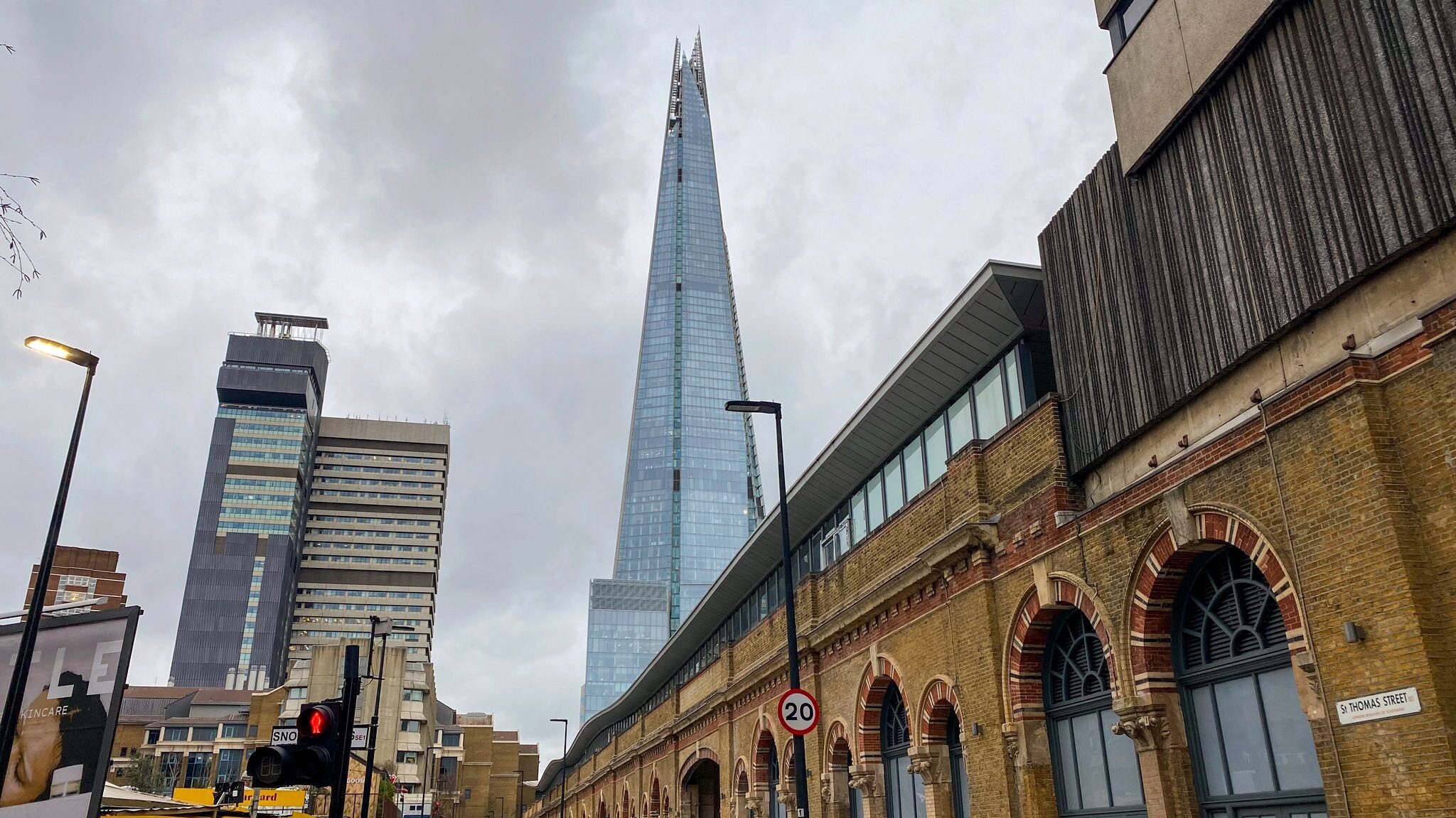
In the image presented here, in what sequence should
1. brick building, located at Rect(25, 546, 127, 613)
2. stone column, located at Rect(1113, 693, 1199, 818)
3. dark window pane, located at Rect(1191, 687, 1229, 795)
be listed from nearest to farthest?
dark window pane, located at Rect(1191, 687, 1229, 795) < stone column, located at Rect(1113, 693, 1199, 818) < brick building, located at Rect(25, 546, 127, 613)

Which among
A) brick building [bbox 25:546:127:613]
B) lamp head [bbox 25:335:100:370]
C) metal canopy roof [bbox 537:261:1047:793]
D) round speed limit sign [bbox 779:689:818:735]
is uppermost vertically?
brick building [bbox 25:546:127:613]

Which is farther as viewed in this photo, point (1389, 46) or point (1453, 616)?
point (1389, 46)

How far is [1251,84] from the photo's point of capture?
11211 millimetres

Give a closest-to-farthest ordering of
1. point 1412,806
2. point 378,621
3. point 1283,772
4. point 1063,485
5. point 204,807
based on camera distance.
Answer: point 1412,806
point 1283,772
point 1063,485
point 204,807
point 378,621

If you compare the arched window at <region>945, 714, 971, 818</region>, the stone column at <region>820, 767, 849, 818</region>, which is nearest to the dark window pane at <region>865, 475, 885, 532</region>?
the stone column at <region>820, 767, 849, 818</region>

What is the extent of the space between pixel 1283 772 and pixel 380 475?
195996mm

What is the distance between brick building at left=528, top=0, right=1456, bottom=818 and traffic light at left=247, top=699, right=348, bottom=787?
9025 millimetres

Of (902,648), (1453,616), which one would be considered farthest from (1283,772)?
(902,648)

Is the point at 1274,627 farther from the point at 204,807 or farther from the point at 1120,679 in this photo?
the point at 204,807

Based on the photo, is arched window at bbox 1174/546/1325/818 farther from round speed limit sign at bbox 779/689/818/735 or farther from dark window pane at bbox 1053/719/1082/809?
round speed limit sign at bbox 779/689/818/735

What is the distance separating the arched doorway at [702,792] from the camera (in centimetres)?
3612

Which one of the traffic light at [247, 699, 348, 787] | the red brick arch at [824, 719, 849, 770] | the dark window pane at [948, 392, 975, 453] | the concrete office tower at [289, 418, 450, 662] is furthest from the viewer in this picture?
the concrete office tower at [289, 418, 450, 662]

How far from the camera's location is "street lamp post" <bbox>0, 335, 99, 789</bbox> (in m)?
10.5

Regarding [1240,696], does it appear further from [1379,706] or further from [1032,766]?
[1032,766]
